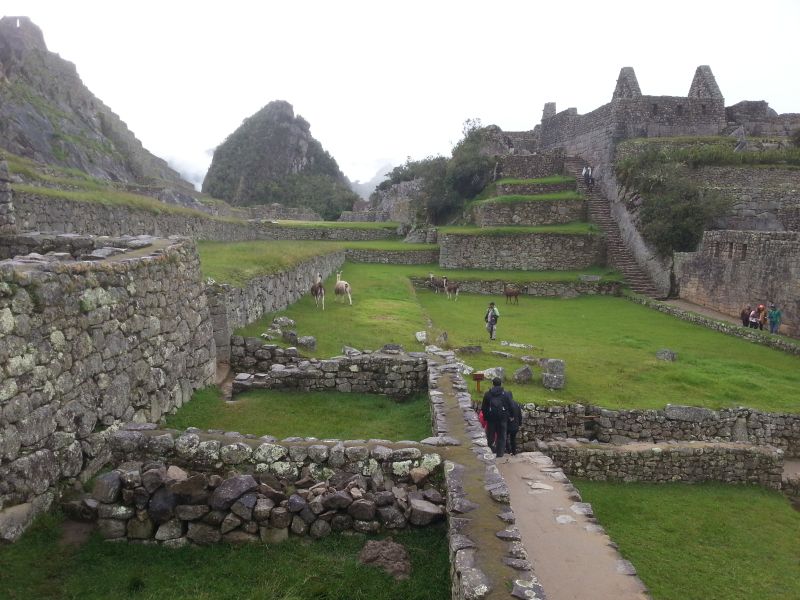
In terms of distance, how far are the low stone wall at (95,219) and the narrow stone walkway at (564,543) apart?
41.8 ft

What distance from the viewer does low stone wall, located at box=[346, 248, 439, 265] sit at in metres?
36.4

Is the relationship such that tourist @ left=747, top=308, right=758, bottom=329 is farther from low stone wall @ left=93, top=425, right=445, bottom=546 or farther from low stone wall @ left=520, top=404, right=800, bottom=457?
low stone wall @ left=93, top=425, right=445, bottom=546

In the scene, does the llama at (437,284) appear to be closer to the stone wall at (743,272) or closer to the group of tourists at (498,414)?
the stone wall at (743,272)

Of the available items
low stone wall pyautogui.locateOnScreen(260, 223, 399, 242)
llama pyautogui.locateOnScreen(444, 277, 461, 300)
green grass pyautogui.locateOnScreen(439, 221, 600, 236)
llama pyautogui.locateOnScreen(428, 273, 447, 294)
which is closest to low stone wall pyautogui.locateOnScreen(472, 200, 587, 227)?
green grass pyautogui.locateOnScreen(439, 221, 600, 236)

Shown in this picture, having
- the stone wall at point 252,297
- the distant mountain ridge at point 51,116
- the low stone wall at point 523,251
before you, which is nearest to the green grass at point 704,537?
the stone wall at point 252,297

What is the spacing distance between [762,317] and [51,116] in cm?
4637

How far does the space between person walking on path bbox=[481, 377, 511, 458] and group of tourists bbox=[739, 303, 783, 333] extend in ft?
55.2

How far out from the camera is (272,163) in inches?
3964

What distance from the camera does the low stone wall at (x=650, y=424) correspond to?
40.4 ft

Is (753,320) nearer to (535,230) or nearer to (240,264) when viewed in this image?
(535,230)

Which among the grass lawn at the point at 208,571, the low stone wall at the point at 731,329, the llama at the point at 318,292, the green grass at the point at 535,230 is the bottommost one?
the grass lawn at the point at 208,571

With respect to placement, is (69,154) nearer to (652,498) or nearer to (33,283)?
(33,283)

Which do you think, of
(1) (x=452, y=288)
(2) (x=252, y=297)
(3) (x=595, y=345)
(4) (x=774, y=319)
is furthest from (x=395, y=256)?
(2) (x=252, y=297)

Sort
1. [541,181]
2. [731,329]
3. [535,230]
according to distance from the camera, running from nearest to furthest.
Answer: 1. [731,329]
2. [535,230]
3. [541,181]
